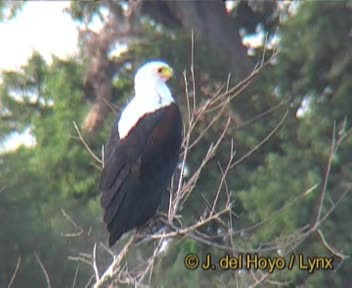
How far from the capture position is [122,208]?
392 inches

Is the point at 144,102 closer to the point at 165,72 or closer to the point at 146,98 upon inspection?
the point at 146,98

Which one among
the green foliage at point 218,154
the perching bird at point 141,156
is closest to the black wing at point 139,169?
the perching bird at point 141,156

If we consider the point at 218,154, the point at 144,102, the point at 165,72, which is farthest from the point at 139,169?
the point at 218,154

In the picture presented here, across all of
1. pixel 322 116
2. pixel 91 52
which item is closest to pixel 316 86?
pixel 322 116

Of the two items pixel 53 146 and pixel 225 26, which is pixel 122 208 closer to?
pixel 53 146

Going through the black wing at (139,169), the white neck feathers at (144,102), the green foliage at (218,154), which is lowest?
the green foliage at (218,154)

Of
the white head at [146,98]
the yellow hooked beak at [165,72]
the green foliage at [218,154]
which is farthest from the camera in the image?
the green foliage at [218,154]

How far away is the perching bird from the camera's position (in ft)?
32.7

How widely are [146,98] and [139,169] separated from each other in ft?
1.17

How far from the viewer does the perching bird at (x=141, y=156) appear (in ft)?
32.7

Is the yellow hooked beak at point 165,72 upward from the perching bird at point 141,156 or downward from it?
upward

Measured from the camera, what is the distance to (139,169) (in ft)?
33.1

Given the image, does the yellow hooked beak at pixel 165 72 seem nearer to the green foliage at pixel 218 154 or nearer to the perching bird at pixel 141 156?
the perching bird at pixel 141 156

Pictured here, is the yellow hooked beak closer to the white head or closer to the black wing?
the white head
